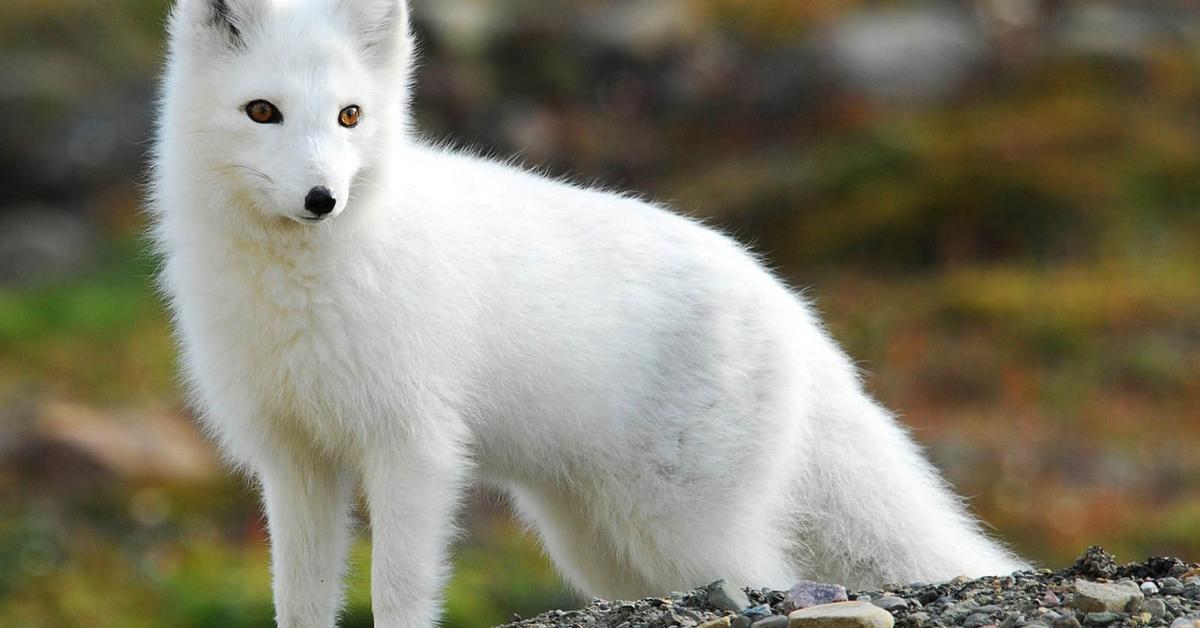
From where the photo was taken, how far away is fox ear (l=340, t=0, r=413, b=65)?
5.35m

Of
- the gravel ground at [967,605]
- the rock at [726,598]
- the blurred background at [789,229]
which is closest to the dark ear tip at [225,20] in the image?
the gravel ground at [967,605]

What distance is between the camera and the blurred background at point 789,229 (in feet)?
38.1

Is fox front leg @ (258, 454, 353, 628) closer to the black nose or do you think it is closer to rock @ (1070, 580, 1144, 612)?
the black nose

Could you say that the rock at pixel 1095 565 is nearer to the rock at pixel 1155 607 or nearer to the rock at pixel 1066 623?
the rock at pixel 1155 607

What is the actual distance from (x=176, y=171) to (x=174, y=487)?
24.1 ft

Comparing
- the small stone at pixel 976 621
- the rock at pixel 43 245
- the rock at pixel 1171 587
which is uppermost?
the rock at pixel 43 245

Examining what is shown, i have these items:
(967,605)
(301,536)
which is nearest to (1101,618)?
(967,605)

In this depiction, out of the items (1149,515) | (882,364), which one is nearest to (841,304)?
(882,364)

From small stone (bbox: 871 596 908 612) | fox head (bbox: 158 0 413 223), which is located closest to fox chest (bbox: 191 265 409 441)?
fox head (bbox: 158 0 413 223)

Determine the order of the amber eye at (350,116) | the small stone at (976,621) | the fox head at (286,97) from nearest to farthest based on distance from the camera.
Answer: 1. the small stone at (976,621)
2. the fox head at (286,97)
3. the amber eye at (350,116)

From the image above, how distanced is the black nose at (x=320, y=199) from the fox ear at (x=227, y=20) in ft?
2.35

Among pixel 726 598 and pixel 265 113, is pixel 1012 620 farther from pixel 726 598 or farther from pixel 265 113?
pixel 265 113

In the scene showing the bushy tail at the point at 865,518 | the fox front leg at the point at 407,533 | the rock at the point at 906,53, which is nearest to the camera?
the fox front leg at the point at 407,533

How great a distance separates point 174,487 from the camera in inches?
482
